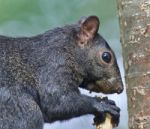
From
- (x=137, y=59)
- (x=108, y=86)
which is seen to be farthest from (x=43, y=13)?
(x=137, y=59)

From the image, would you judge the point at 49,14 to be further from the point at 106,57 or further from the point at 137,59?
the point at 137,59

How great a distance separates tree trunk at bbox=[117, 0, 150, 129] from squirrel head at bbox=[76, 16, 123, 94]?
163 cm

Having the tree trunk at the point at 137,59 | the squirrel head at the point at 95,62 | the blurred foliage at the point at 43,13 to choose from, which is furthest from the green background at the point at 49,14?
the tree trunk at the point at 137,59

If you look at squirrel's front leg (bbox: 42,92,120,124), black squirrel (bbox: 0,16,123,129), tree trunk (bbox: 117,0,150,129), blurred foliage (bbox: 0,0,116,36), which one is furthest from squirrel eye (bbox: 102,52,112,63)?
blurred foliage (bbox: 0,0,116,36)

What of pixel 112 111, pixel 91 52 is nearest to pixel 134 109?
pixel 112 111

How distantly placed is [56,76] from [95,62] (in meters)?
0.50

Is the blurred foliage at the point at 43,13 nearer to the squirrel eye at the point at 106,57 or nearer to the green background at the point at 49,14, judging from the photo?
the green background at the point at 49,14

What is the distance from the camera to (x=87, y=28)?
648cm

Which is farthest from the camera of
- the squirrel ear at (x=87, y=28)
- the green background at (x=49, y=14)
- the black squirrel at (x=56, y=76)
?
the green background at (x=49, y=14)

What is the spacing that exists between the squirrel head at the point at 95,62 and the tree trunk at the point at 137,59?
1.63 meters

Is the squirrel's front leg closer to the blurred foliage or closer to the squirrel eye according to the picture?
Result: the squirrel eye

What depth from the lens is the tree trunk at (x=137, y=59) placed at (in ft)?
15.5

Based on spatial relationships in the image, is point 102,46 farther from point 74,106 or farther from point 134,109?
point 134,109

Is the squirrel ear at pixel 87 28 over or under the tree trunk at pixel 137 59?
over
